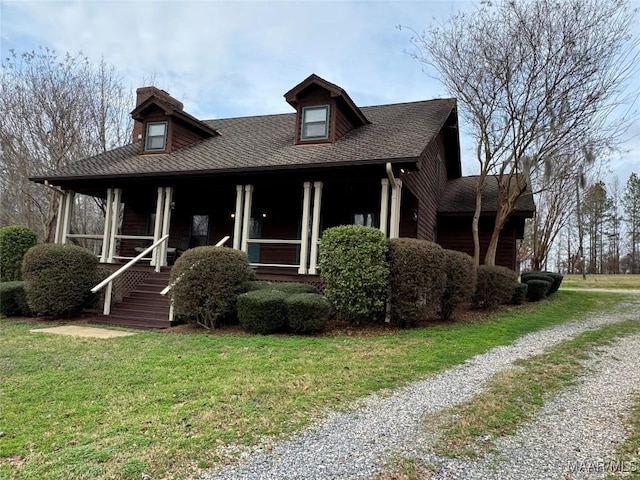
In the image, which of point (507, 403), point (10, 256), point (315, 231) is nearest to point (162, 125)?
point (10, 256)

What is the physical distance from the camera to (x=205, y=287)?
26.2 ft

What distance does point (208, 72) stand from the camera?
19.2m

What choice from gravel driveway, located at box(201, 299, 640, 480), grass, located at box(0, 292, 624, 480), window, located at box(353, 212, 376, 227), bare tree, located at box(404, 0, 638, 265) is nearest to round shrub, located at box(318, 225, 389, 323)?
grass, located at box(0, 292, 624, 480)

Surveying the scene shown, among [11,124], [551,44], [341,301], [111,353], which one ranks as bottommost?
[111,353]

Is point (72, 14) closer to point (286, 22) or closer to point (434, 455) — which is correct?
point (286, 22)

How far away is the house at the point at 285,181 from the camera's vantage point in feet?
32.9

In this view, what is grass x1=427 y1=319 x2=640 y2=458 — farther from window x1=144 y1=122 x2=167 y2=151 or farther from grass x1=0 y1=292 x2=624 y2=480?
window x1=144 y1=122 x2=167 y2=151

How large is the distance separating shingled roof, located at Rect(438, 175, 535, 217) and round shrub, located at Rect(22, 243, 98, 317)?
11.1 metres

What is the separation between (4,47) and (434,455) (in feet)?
74.3

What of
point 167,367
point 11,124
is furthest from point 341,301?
point 11,124

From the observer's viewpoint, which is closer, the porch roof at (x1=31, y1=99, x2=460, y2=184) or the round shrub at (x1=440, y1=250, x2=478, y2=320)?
the round shrub at (x1=440, y1=250, x2=478, y2=320)

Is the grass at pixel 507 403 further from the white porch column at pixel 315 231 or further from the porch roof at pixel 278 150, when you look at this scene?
the white porch column at pixel 315 231

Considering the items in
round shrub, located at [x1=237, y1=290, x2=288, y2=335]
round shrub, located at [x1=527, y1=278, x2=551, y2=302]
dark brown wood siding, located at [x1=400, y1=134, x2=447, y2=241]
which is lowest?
round shrub, located at [x1=237, y1=290, x2=288, y2=335]

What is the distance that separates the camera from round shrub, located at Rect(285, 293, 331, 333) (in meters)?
7.25
